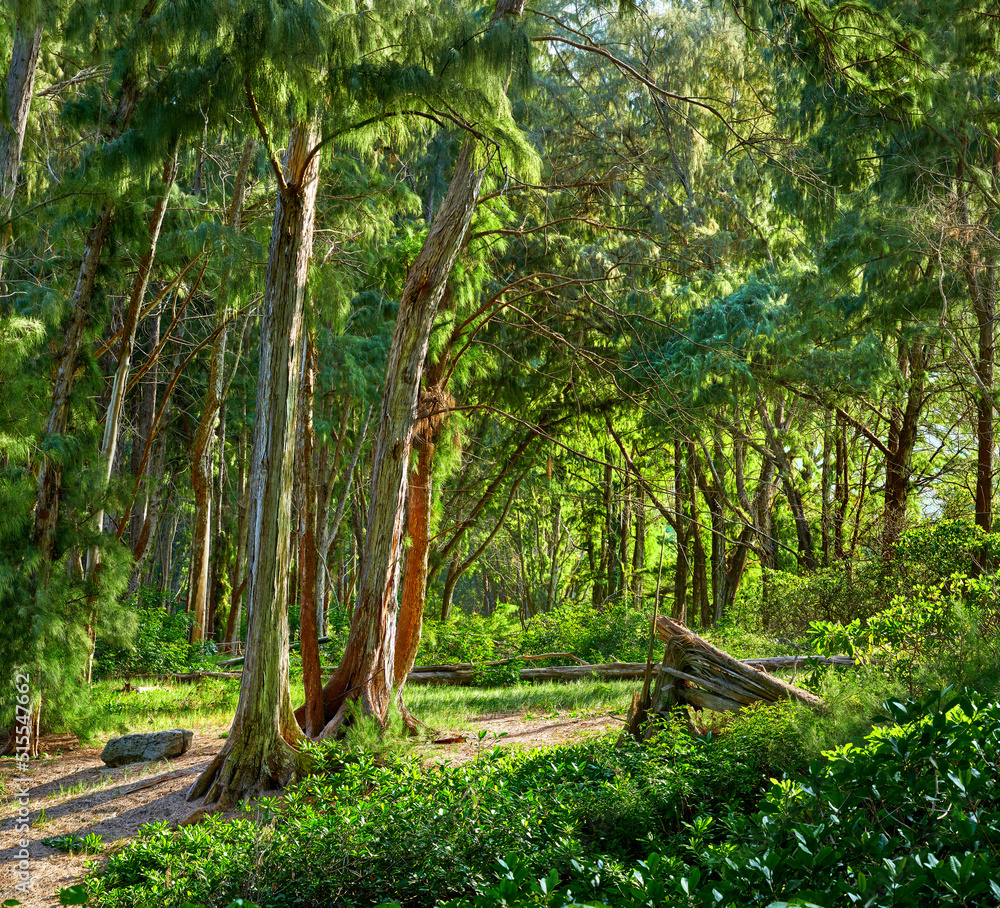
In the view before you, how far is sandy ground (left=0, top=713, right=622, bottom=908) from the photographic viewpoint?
16.0ft

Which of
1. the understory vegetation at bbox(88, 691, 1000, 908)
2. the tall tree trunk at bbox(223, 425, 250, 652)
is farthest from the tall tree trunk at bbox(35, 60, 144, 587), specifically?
the tall tree trunk at bbox(223, 425, 250, 652)

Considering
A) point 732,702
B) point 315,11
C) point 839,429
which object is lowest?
point 732,702

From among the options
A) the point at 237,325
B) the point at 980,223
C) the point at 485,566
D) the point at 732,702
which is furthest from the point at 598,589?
the point at 732,702

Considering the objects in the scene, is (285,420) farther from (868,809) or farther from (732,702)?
(868,809)

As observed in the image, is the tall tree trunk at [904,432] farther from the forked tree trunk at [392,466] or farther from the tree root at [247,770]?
the tree root at [247,770]

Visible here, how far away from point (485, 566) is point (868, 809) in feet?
92.2

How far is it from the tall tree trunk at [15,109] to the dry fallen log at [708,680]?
6.23 m

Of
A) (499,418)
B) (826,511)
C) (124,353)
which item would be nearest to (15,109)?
(124,353)

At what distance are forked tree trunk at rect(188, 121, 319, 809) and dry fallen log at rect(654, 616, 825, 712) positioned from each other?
2.80m

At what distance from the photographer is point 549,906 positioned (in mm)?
2105

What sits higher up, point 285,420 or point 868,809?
point 285,420

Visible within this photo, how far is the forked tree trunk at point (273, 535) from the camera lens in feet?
18.3

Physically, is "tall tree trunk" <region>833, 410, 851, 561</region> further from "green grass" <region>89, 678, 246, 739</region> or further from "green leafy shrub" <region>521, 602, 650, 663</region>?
"green grass" <region>89, 678, 246, 739</region>

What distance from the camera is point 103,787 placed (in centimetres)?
647
